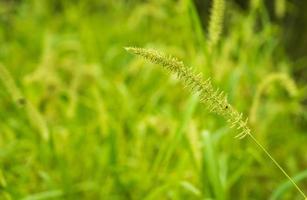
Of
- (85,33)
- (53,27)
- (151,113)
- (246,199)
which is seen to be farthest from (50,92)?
(53,27)

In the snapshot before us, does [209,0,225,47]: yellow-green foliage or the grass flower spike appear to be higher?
[209,0,225,47]: yellow-green foliage

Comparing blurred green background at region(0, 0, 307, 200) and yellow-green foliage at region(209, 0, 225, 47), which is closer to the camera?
yellow-green foliage at region(209, 0, 225, 47)

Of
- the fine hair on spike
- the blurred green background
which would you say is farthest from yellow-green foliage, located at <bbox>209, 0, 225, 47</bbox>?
the fine hair on spike

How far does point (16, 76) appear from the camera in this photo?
3037mm

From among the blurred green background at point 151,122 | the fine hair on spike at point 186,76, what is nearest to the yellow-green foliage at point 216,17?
the blurred green background at point 151,122

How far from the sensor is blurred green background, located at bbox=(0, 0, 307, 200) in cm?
180

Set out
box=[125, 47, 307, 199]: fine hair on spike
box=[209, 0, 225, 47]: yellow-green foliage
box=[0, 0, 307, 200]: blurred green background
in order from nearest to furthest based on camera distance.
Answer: box=[125, 47, 307, 199]: fine hair on spike, box=[209, 0, 225, 47]: yellow-green foliage, box=[0, 0, 307, 200]: blurred green background

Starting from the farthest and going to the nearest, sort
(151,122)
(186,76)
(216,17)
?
(151,122)
(216,17)
(186,76)

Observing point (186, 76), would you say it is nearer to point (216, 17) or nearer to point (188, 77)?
point (188, 77)

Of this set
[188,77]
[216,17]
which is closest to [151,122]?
[216,17]

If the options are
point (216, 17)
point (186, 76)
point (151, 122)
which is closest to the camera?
point (186, 76)

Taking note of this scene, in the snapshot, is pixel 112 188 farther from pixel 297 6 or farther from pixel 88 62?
pixel 297 6

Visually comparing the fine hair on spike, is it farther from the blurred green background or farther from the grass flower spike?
the blurred green background

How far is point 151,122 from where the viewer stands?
2.21 m
